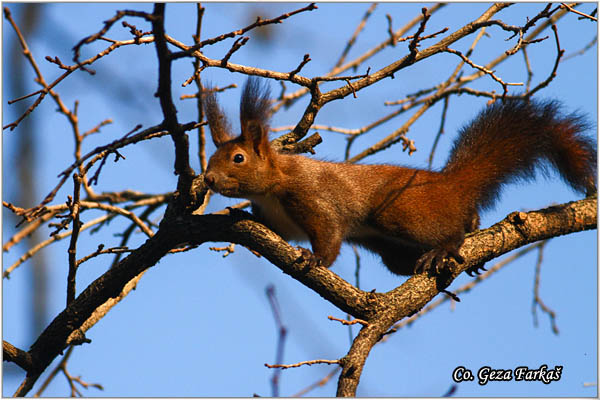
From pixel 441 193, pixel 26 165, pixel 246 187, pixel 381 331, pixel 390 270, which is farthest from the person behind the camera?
pixel 390 270

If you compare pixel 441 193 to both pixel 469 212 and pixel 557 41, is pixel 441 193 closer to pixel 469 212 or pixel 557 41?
pixel 469 212

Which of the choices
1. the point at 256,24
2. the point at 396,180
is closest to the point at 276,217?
the point at 396,180

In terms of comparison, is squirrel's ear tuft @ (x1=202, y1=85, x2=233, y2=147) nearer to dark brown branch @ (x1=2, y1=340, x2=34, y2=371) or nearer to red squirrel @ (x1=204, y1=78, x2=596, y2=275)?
red squirrel @ (x1=204, y1=78, x2=596, y2=275)

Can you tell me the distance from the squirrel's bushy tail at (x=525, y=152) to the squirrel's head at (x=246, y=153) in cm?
171

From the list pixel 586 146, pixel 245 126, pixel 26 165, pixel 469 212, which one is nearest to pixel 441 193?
pixel 469 212

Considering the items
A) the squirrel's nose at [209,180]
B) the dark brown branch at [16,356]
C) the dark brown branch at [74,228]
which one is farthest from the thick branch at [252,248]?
the squirrel's nose at [209,180]

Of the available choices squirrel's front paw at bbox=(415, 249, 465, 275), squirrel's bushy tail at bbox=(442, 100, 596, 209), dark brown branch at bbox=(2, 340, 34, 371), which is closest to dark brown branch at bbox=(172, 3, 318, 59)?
squirrel's front paw at bbox=(415, 249, 465, 275)

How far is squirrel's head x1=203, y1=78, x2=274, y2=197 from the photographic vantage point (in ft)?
15.7

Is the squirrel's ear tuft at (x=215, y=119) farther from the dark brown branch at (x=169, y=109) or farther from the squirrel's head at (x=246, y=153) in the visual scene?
the dark brown branch at (x=169, y=109)

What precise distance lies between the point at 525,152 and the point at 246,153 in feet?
8.04

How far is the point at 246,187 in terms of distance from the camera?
4941mm

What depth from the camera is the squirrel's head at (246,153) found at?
15.7 ft

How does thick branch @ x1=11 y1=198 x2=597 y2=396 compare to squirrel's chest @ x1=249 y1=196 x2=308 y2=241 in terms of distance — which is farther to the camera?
squirrel's chest @ x1=249 y1=196 x2=308 y2=241

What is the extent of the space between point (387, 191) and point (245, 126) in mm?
1352
